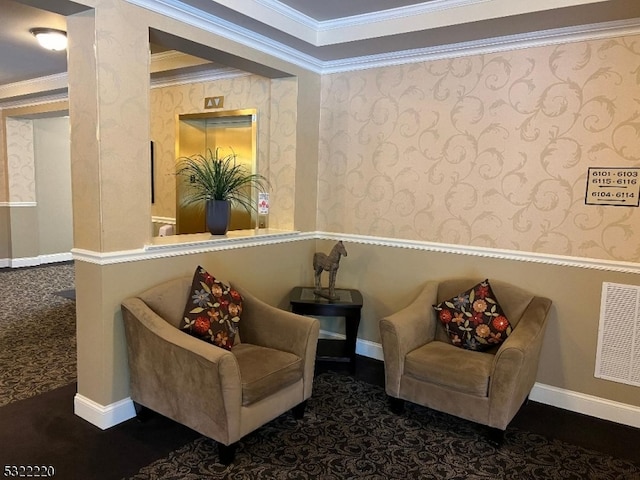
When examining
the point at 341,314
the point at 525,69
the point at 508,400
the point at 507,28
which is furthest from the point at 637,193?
the point at 341,314

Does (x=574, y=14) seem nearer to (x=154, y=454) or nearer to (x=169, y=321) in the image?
(x=169, y=321)

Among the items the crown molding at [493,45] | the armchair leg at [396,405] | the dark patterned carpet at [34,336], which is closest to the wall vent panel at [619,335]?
the armchair leg at [396,405]

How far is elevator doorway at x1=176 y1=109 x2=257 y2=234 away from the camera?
4586 millimetres

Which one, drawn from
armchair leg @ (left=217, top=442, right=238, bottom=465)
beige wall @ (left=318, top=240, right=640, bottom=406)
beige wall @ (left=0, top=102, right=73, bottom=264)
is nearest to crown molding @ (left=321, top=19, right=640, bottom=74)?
beige wall @ (left=318, top=240, right=640, bottom=406)

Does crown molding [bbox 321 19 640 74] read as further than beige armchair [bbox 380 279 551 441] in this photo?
Yes

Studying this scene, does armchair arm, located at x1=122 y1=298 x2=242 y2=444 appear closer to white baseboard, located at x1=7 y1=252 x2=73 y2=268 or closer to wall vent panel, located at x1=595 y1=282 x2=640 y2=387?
wall vent panel, located at x1=595 y1=282 x2=640 y2=387

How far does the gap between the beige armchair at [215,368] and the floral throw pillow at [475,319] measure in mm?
1006

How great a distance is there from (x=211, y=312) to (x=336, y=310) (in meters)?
1.12

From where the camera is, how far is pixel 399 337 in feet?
9.89

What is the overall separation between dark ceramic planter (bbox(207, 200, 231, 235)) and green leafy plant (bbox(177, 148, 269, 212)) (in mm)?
47

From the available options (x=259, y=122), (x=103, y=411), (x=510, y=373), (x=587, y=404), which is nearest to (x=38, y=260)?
(x=259, y=122)

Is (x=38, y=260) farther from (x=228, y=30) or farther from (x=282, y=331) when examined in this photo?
(x=282, y=331)

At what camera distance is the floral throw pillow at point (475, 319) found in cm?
312

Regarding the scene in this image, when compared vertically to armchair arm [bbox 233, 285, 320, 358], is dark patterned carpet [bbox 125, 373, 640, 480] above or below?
below
